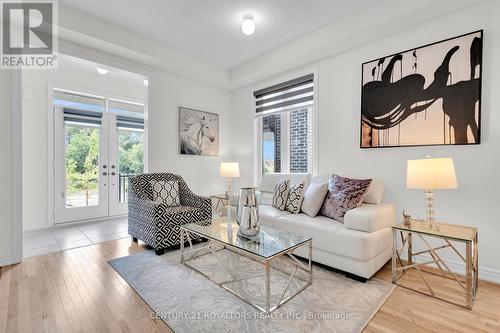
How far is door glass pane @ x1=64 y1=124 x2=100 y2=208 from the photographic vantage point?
14.0 feet

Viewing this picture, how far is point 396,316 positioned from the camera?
1743mm

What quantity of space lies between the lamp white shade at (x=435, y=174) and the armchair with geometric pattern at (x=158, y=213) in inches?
94.4

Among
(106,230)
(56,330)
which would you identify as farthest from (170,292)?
(106,230)

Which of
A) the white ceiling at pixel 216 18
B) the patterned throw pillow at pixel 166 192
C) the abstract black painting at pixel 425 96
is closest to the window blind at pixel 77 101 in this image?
the white ceiling at pixel 216 18

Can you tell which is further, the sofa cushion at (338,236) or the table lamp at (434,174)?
the sofa cushion at (338,236)

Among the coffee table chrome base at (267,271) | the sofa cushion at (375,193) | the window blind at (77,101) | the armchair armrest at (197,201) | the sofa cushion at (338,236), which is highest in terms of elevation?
the window blind at (77,101)

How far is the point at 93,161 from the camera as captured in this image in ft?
14.9

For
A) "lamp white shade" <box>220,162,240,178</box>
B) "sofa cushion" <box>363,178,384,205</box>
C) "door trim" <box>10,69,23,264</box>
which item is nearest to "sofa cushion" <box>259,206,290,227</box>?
"sofa cushion" <box>363,178,384,205</box>

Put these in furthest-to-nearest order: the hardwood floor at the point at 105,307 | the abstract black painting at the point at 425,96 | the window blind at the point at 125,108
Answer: the window blind at the point at 125,108 < the abstract black painting at the point at 425,96 < the hardwood floor at the point at 105,307

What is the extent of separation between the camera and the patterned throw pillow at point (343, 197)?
2.58m

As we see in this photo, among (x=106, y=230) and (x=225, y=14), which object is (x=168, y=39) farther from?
(x=106, y=230)

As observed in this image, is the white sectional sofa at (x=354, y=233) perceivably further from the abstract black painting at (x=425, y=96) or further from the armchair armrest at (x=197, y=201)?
the armchair armrest at (x=197, y=201)

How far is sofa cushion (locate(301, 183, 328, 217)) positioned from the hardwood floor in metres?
0.88

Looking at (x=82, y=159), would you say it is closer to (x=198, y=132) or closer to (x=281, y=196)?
(x=198, y=132)
